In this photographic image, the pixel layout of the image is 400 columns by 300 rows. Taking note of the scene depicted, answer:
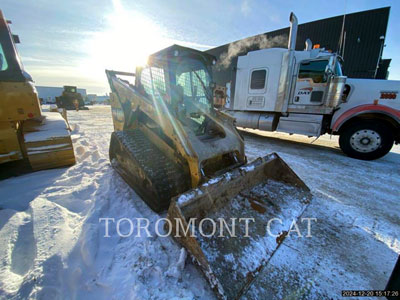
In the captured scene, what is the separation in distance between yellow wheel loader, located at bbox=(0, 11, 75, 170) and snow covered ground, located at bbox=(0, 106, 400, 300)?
0.45 m

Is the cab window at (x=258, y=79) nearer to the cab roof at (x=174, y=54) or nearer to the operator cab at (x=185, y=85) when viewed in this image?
the operator cab at (x=185, y=85)

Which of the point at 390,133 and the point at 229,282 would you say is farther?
the point at 390,133

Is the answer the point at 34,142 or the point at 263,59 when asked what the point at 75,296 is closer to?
the point at 34,142

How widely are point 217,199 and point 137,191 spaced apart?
1.21 m

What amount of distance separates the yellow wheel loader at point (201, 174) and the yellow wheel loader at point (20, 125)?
114 centimetres

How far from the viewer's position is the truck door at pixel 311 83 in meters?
4.79

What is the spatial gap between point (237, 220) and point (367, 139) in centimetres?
481

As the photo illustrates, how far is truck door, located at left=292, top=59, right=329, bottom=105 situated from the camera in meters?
4.79

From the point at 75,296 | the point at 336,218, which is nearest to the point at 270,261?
the point at 336,218

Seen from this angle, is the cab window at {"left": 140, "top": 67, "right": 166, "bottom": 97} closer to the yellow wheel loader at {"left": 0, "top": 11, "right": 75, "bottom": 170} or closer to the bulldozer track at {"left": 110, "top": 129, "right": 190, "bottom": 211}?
the bulldozer track at {"left": 110, "top": 129, "right": 190, "bottom": 211}

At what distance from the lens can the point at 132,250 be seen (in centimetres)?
162

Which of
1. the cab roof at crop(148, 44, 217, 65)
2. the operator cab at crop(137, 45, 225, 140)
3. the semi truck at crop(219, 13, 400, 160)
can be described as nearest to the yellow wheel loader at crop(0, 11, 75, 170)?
the operator cab at crop(137, 45, 225, 140)

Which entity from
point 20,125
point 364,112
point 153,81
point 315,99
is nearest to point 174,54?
point 153,81

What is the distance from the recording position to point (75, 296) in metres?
1.23
